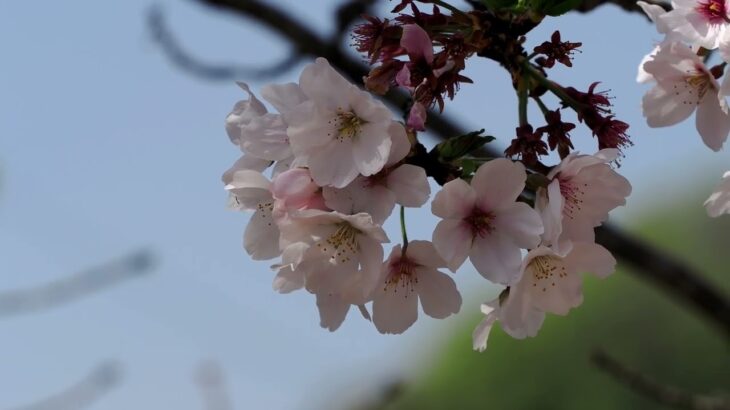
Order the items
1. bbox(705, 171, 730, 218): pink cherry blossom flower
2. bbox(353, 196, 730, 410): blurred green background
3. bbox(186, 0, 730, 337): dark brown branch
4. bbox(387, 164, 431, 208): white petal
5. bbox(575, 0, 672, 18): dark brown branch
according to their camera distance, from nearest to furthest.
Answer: bbox(387, 164, 431, 208): white petal, bbox(705, 171, 730, 218): pink cherry blossom flower, bbox(575, 0, 672, 18): dark brown branch, bbox(186, 0, 730, 337): dark brown branch, bbox(353, 196, 730, 410): blurred green background

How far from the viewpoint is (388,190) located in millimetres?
1103

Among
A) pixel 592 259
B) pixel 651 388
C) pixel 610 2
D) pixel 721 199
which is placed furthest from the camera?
pixel 651 388

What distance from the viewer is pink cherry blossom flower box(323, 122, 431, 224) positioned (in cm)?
109

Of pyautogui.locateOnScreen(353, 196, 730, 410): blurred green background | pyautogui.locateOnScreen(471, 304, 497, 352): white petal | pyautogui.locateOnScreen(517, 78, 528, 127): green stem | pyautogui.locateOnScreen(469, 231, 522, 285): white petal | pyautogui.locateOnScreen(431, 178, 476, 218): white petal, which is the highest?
pyautogui.locateOnScreen(517, 78, 528, 127): green stem

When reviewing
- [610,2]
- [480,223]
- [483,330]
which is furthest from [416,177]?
[610,2]

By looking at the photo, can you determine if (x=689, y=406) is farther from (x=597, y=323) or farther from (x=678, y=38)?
(x=597, y=323)

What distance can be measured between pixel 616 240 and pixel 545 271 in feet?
5.30

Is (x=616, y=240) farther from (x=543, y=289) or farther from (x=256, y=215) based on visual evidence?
(x=256, y=215)

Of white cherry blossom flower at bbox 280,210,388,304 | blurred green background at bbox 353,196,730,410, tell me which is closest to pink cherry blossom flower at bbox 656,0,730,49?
white cherry blossom flower at bbox 280,210,388,304

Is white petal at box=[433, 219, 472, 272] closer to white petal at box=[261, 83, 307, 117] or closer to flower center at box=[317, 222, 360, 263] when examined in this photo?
flower center at box=[317, 222, 360, 263]

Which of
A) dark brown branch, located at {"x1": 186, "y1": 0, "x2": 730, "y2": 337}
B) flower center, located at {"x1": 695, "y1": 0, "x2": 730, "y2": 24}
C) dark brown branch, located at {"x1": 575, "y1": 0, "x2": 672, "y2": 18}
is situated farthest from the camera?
dark brown branch, located at {"x1": 186, "y1": 0, "x2": 730, "y2": 337}

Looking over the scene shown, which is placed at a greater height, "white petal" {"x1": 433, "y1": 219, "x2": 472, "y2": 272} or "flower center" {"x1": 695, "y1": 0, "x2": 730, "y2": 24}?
"flower center" {"x1": 695, "y1": 0, "x2": 730, "y2": 24}

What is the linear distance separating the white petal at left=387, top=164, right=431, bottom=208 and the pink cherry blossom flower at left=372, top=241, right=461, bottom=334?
0.11 m

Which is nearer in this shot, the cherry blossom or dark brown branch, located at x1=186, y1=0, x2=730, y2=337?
the cherry blossom
